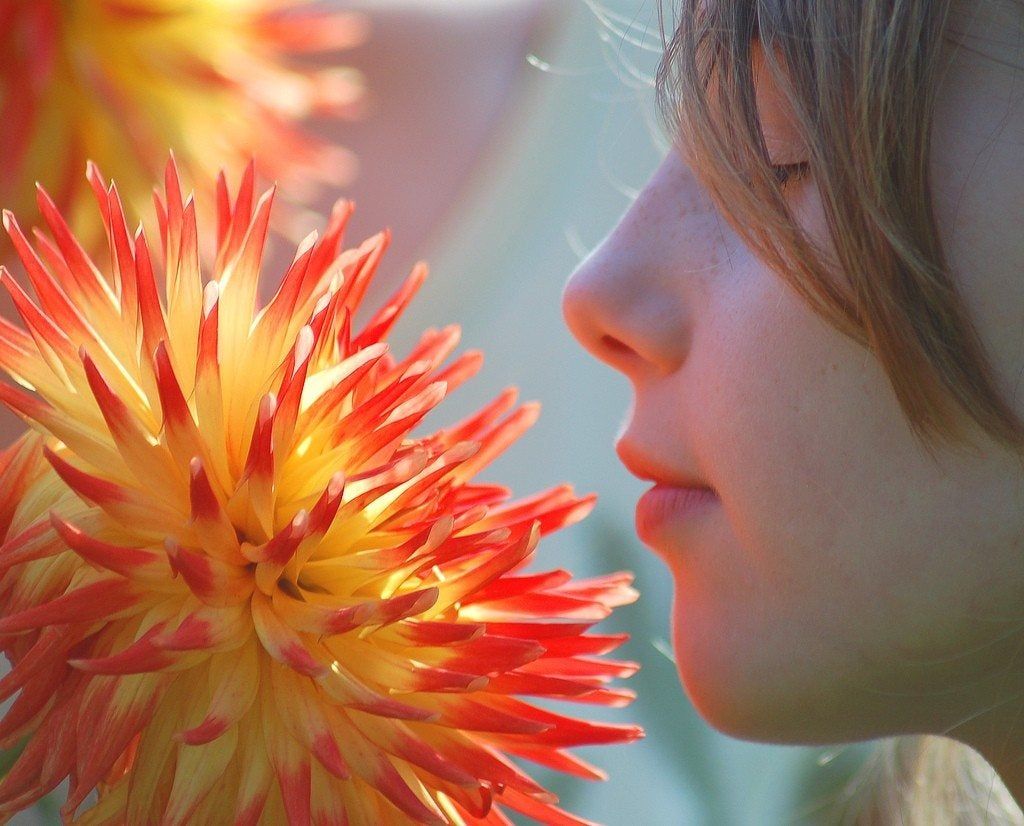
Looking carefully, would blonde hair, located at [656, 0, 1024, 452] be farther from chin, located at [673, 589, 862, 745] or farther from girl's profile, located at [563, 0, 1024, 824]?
chin, located at [673, 589, 862, 745]

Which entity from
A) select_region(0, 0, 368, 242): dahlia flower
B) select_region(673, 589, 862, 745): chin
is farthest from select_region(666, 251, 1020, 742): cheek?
select_region(0, 0, 368, 242): dahlia flower

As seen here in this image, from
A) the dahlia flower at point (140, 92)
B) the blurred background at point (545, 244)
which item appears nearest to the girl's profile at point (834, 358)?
the dahlia flower at point (140, 92)

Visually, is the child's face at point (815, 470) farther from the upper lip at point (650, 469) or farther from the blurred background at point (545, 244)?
the blurred background at point (545, 244)

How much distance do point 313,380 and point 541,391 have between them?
53 cm

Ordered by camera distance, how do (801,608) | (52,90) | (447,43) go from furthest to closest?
(447,43), (52,90), (801,608)

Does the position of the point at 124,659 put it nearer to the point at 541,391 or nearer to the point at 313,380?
the point at 313,380

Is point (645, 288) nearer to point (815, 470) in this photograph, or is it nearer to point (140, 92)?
point (815, 470)

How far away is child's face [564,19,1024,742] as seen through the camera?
1.22ft

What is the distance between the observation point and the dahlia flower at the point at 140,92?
524mm

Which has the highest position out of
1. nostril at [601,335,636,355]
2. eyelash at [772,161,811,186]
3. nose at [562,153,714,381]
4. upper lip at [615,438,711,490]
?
eyelash at [772,161,811,186]

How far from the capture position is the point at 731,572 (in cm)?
43

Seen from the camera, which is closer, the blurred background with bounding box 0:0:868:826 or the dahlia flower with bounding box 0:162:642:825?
the dahlia flower with bounding box 0:162:642:825

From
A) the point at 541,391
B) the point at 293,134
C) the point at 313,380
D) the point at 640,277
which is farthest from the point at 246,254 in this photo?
the point at 541,391

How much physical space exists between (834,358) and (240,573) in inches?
8.0
